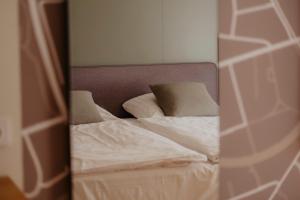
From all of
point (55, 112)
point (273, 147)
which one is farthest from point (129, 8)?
point (273, 147)

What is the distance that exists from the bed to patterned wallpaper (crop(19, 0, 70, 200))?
57 millimetres

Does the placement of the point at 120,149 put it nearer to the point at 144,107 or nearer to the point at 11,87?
the point at 144,107

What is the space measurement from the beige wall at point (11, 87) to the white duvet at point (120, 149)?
175mm

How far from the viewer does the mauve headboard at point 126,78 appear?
5.24 feet

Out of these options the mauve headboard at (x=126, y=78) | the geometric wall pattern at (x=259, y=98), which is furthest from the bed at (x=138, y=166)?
the geometric wall pattern at (x=259, y=98)

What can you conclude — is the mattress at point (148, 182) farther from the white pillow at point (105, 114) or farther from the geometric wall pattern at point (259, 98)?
the geometric wall pattern at point (259, 98)

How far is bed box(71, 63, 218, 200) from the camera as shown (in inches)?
60.5

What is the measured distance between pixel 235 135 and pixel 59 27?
2.61 feet

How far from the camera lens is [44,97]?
58.4 inches

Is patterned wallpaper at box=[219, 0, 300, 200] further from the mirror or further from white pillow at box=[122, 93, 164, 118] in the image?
white pillow at box=[122, 93, 164, 118]

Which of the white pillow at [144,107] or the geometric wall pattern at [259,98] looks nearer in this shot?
the white pillow at [144,107]

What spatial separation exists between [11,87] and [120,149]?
1.34 ft

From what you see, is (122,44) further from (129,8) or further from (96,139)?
(96,139)

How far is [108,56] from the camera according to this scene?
159cm
